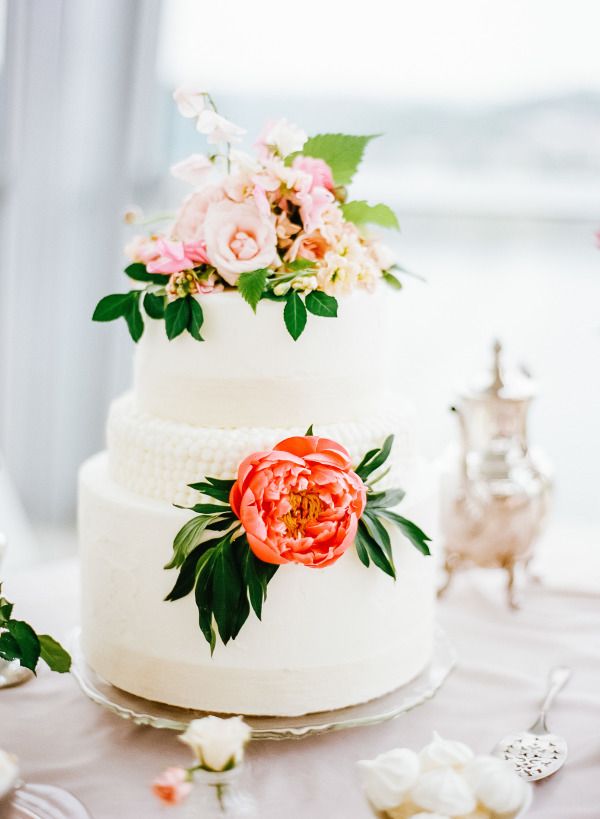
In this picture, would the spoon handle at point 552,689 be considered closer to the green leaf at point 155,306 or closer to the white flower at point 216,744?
the white flower at point 216,744

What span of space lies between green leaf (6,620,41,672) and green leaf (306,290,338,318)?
0.58 metres

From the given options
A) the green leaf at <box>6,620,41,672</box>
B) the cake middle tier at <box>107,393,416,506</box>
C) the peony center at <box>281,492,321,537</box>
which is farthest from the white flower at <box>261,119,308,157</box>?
the green leaf at <box>6,620,41,672</box>

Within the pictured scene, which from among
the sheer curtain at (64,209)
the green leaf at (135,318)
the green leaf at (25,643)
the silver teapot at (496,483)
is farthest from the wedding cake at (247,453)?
the sheer curtain at (64,209)

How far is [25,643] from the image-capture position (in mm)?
1263

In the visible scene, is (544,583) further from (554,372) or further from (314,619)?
(554,372)

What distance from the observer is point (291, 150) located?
1.37 metres

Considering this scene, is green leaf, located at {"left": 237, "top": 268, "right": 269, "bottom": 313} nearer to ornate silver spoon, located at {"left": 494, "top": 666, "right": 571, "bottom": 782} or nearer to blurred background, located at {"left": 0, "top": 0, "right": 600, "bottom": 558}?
ornate silver spoon, located at {"left": 494, "top": 666, "right": 571, "bottom": 782}

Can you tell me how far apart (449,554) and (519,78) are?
1600mm

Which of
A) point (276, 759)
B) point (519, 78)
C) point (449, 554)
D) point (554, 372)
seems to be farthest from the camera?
point (554, 372)

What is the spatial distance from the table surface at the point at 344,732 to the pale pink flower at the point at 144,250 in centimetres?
68

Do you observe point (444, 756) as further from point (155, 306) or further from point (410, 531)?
point (155, 306)

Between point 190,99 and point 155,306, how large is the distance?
11.9 inches

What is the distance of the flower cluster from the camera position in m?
0.96

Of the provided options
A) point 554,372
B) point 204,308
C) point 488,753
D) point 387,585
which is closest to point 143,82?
point 554,372
